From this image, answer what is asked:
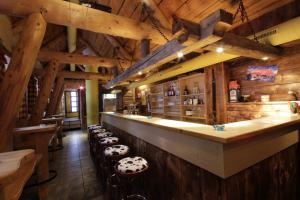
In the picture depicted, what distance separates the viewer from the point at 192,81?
4.39 metres

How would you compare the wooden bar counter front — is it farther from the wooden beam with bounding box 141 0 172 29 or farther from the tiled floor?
the wooden beam with bounding box 141 0 172 29

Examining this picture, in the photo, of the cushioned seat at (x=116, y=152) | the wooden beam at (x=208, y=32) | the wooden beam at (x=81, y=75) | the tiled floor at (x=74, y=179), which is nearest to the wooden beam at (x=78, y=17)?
the wooden beam at (x=208, y=32)

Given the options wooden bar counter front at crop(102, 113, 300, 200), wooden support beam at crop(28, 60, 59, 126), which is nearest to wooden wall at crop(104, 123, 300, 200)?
wooden bar counter front at crop(102, 113, 300, 200)

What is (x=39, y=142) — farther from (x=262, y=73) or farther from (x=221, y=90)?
(x=262, y=73)

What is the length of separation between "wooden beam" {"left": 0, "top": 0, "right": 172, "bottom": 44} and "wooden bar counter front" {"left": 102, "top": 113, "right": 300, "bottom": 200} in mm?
1648

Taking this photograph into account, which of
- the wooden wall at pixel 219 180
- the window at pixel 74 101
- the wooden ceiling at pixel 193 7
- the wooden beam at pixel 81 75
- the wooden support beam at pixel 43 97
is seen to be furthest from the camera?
the window at pixel 74 101

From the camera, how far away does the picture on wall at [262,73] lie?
2605mm

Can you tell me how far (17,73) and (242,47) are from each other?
2.65m

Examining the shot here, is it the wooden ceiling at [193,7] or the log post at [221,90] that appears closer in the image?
the wooden ceiling at [193,7]

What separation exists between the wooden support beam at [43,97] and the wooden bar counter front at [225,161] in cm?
316

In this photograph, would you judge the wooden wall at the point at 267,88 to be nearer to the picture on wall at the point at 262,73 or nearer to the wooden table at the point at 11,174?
the picture on wall at the point at 262,73

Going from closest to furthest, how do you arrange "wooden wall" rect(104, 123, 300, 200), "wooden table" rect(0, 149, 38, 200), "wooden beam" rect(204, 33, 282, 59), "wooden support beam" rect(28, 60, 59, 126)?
"wooden table" rect(0, 149, 38, 200) < "wooden wall" rect(104, 123, 300, 200) < "wooden beam" rect(204, 33, 282, 59) < "wooden support beam" rect(28, 60, 59, 126)

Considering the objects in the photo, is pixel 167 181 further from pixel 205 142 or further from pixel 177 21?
pixel 177 21

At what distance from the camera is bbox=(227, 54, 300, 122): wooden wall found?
7.76 feet
